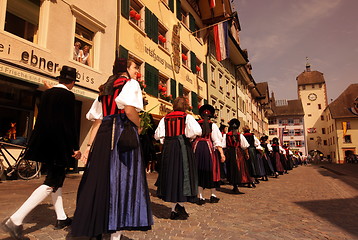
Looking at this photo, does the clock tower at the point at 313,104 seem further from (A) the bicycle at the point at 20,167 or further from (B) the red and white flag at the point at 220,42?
(A) the bicycle at the point at 20,167

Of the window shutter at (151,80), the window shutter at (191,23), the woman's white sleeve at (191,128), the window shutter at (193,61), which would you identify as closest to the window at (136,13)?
the window shutter at (151,80)

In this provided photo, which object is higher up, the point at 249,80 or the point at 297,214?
the point at 249,80

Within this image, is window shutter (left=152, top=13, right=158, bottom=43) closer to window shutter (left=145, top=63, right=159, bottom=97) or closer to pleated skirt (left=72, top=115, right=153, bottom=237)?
window shutter (left=145, top=63, right=159, bottom=97)

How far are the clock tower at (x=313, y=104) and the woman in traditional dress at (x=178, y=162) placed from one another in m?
69.8

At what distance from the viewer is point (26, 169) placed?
7691 mm

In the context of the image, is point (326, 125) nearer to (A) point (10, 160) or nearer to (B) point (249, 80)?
(B) point (249, 80)

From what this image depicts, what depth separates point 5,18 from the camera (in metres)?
7.58

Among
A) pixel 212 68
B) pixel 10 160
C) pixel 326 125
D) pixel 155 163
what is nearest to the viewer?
pixel 10 160

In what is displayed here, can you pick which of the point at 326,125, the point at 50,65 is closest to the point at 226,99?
the point at 50,65

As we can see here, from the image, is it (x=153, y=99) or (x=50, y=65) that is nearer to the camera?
(x=50, y=65)

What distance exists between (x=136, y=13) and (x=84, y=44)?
391cm

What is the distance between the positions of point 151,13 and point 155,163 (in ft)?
27.8

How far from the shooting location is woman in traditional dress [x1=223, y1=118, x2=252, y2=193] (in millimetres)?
7152

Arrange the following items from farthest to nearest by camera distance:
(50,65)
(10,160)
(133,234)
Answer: (50,65)
(10,160)
(133,234)
